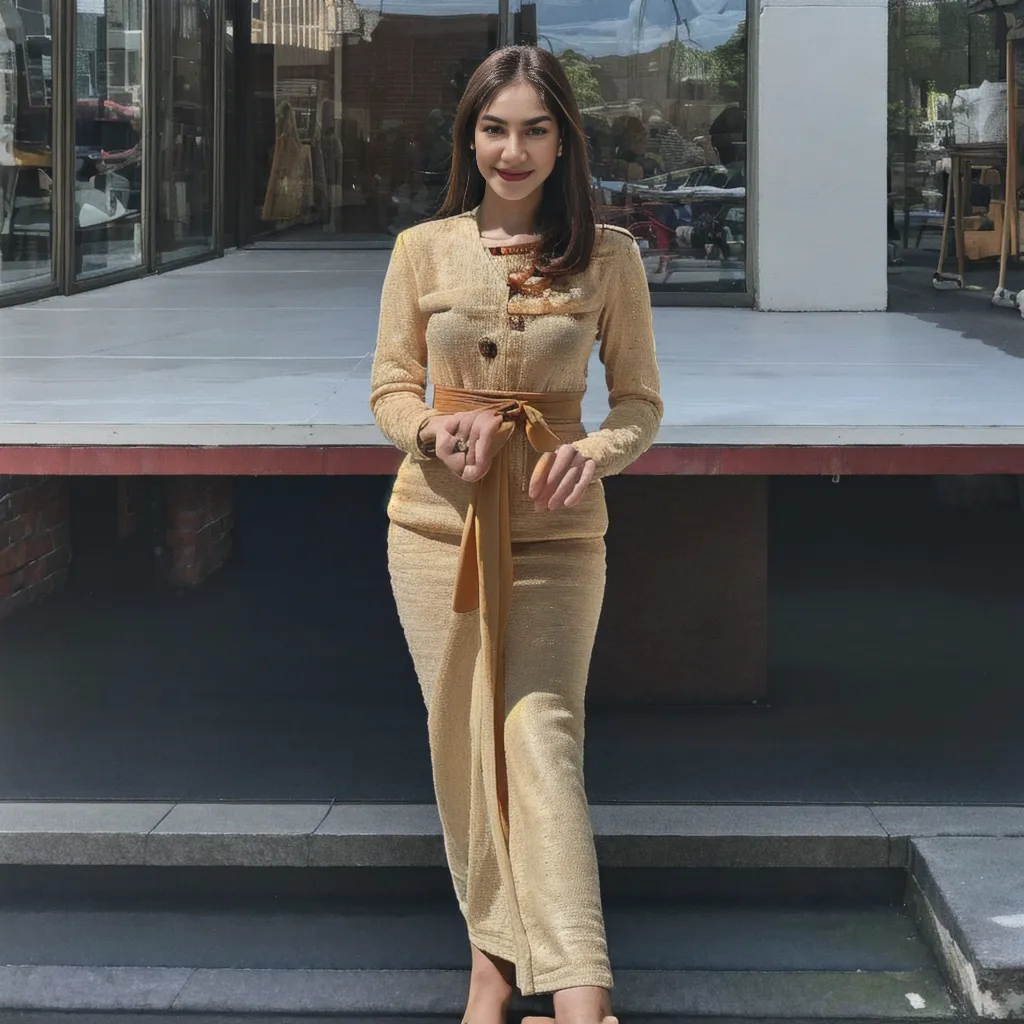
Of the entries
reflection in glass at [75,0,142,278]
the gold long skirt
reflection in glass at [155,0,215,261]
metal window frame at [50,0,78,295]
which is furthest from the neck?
reflection in glass at [155,0,215,261]

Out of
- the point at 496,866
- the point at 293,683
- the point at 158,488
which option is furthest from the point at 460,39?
the point at 496,866

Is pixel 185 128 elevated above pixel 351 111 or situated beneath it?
situated beneath

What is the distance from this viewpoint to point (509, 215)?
2.96 metres

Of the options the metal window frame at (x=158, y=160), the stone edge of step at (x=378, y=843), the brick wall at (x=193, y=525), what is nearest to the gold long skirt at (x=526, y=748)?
the stone edge of step at (x=378, y=843)

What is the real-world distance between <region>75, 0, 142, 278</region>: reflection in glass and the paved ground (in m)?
0.42

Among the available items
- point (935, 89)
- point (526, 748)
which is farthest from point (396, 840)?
point (935, 89)

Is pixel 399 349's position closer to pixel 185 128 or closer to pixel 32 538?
pixel 32 538

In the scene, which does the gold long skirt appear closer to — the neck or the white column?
the neck

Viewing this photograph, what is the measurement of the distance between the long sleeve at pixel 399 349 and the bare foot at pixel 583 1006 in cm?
101

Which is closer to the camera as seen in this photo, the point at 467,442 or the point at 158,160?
the point at 467,442

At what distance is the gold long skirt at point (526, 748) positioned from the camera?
2.82 m

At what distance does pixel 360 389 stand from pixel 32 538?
89.1 inches

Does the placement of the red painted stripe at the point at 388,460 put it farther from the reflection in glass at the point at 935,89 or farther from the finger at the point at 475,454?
the reflection in glass at the point at 935,89

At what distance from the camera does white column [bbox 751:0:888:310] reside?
8.07m
